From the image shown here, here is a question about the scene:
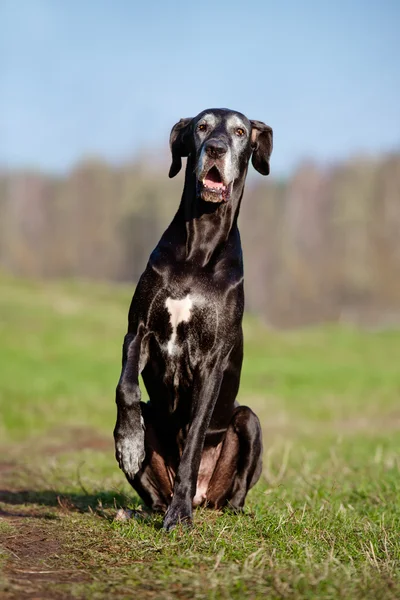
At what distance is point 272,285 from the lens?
53.7 meters

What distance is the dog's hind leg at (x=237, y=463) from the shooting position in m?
5.46

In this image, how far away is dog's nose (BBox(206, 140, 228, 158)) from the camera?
16.2ft

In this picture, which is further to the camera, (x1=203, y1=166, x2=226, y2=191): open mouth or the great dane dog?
(x1=203, y1=166, x2=226, y2=191): open mouth

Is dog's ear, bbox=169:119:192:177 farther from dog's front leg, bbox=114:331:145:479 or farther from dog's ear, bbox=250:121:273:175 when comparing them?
dog's front leg, bbox=114:331:145:479

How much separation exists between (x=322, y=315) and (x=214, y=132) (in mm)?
46788

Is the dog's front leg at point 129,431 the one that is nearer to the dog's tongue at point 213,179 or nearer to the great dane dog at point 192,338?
the great dane dog at point 192,338

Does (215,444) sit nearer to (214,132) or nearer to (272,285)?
(214,132)

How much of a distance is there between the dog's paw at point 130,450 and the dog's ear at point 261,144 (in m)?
2.12

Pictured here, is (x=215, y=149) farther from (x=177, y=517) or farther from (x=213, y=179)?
(x=177, y=517)

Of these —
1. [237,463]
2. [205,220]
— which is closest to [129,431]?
[237,463]

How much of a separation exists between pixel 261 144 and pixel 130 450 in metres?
2.30

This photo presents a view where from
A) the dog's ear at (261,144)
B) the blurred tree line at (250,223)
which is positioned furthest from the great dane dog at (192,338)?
the blurred tree line at (250,223)

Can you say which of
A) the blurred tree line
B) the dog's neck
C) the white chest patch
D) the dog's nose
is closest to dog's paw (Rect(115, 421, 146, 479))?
the white chest patch

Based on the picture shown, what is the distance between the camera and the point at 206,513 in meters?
5.27
